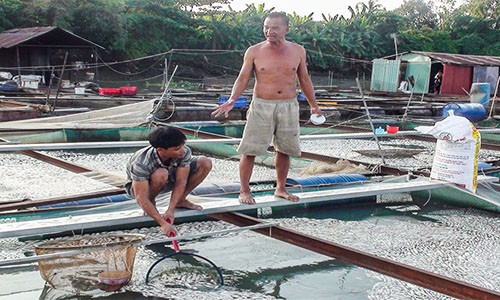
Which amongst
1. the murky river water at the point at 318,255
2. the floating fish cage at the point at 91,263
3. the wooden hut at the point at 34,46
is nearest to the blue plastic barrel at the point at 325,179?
the murky river water at the point at 318,255

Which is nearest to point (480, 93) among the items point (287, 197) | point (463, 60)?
point (463, 60)

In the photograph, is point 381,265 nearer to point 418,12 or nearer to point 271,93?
point 271,93

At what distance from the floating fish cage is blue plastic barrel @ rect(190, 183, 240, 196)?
50.0 inches

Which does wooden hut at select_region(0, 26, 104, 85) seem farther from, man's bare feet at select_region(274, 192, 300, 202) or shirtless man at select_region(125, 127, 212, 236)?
shirtless man at select_region(125, 127, 212, 236)

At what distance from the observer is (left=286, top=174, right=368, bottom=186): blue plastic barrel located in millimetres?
5156

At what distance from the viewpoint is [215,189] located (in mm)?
4809

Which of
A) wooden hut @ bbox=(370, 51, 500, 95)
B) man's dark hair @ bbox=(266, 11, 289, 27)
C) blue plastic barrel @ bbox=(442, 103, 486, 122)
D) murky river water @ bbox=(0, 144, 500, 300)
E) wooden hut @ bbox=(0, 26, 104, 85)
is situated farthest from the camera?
wooden hut @ bbox=(370, 51, 500, 95)

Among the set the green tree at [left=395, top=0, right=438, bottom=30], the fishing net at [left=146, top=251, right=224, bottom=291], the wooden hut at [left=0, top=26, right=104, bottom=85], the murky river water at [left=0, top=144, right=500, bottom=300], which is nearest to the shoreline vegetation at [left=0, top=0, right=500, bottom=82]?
the wooden hut at [left=0, top=26, right=104, bottom=85]

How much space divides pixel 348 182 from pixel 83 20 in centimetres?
1889

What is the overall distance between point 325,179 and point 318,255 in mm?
1033

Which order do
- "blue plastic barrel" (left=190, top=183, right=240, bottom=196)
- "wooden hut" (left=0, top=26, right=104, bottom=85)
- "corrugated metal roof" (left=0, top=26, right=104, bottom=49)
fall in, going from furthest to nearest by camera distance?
"wooden hut" (left=0, top=26, right=104, bottom=85) < "corrugated metal roof" (left=0, top=26, right=104, bottom=49) < "blue plastic barrel" (left=190, top=183, right=240, bottom=196)

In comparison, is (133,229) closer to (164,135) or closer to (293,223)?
(293,223)

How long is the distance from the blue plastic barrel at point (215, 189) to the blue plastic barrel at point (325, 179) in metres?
0.54

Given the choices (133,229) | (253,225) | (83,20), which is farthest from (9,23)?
(253,225)
